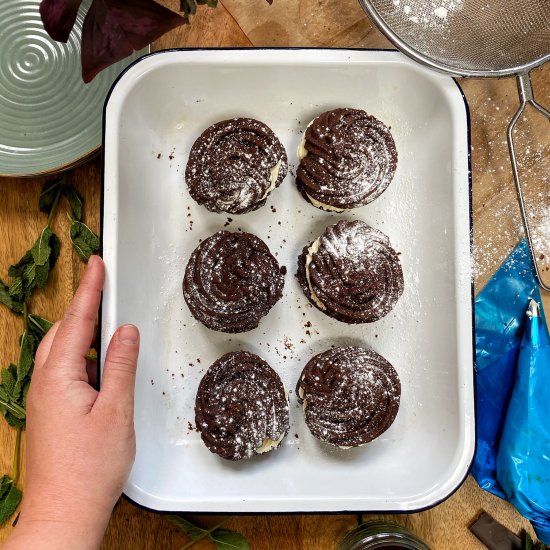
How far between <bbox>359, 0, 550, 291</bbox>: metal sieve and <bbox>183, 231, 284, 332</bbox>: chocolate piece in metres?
0.81

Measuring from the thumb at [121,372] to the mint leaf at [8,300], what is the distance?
0.46m

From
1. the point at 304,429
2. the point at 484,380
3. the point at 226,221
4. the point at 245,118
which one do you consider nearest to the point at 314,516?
the point at 304,429

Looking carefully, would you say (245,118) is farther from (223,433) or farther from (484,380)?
(484,380)

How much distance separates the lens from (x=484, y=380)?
196cm

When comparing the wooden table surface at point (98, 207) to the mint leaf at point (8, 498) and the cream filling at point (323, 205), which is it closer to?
the mint leaf at point (8, 498)

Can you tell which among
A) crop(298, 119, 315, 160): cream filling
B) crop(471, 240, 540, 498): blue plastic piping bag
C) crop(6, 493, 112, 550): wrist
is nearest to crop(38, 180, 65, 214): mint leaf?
crop(298, 119, 315, 160): cream filling

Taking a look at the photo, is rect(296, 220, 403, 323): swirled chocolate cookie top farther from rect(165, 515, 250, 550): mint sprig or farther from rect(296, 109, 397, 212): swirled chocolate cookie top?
rect(165, 515, 250, 550): mint sprig

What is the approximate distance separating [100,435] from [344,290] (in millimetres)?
Result: 818

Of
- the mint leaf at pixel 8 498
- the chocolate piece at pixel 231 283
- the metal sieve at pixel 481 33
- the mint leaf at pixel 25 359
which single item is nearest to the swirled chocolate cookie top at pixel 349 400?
the chocolate piece at pixel 231 283

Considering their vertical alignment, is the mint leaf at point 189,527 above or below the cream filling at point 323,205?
below

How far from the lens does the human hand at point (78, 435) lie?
1.50m

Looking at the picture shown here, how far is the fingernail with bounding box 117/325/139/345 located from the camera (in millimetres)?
1608

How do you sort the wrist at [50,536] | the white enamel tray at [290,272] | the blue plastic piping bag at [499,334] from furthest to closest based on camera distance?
→ the blue plastic piping bag at [499,334] → the white enamel tray at [290,272] → the wrist at [50,536]

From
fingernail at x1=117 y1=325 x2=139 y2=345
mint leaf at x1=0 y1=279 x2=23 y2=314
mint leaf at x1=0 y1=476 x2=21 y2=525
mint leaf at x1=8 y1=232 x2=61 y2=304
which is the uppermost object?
fingernail at x1=117 y1=325 x2=139 y2=345
